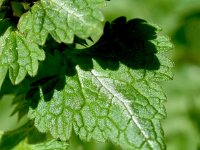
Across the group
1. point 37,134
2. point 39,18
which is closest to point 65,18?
point 39,18

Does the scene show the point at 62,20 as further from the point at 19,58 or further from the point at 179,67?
the point at 179,67

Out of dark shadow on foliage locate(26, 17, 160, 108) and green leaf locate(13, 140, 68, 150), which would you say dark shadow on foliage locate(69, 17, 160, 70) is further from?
green leaf locate(13, 140, 68, 150)

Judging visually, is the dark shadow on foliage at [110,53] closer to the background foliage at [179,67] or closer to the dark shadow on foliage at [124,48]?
the dark shadow on foliage at [124,48]

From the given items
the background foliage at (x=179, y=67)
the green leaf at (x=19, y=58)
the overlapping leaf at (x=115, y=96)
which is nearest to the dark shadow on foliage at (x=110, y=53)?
the overlapping leaf at (x=115, y=96)

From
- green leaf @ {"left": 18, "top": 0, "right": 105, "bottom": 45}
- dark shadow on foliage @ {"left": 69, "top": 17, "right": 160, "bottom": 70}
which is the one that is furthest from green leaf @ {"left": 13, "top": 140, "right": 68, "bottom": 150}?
green leaf @ {"left": 18, "top": 0, "right": 105, "bottom": 45}

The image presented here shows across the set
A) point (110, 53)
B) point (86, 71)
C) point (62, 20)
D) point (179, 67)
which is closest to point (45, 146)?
point (86, 71)

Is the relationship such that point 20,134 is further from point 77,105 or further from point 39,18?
point 39,18
